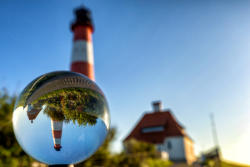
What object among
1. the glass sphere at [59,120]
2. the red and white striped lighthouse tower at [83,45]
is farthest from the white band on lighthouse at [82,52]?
the glass sphere at [59,120]

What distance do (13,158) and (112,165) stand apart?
5.64 metres

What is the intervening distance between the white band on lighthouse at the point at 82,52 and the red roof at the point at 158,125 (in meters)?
20.0

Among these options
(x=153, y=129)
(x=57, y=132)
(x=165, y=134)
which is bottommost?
(x=165, y=134)

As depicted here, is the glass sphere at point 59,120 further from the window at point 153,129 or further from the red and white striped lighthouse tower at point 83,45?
the window at point 153,129

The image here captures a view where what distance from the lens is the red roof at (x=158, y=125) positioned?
1217 inches

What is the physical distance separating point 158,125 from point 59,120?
32.2 meters

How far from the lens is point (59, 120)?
1.52 m

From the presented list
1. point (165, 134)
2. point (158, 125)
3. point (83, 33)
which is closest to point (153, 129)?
point (158, 125)

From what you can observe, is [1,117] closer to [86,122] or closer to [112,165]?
[112,165]

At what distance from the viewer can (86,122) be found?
158 cm

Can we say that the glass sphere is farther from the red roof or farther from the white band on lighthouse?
the red roof

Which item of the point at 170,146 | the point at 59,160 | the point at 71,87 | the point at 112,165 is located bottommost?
the point at 170,146

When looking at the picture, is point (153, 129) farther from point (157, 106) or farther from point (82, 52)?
point (82, 52)

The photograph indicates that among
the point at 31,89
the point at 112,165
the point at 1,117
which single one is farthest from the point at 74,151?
the point at 112,165
